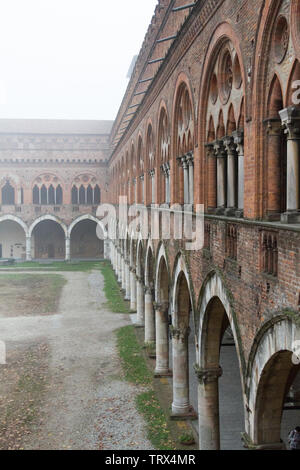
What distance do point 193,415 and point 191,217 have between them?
565cm

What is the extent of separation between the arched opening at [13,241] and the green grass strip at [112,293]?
10504 mm

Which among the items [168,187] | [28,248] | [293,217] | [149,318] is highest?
[168,187]

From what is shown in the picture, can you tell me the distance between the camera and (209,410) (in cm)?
971

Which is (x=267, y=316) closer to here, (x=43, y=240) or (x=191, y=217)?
(x=191, y=217)

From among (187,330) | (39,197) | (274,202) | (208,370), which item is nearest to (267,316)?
(274,202)

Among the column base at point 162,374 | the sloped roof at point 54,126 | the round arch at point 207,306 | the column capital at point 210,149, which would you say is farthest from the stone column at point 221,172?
the sloped roof at point 54,126

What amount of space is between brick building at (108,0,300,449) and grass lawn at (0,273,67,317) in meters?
14.2

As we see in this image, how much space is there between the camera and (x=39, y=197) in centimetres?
4525

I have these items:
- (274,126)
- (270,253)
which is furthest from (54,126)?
(270,253)

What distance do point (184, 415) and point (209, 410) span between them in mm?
3236

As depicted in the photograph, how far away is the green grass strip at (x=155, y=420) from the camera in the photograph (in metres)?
11.4

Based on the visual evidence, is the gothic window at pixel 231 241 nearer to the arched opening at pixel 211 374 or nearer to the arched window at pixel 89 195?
the arched opening at pixel 211 374

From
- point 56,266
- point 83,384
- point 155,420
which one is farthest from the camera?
point 56,266

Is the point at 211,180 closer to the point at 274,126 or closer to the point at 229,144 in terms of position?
the point at 229,144
